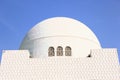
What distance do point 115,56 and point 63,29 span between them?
3844mm

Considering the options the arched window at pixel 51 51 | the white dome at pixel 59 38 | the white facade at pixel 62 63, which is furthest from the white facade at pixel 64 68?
the white dome at pixel 59 38

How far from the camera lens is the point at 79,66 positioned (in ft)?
41.3

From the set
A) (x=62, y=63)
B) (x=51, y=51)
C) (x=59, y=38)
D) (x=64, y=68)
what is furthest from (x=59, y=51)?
(x=64, y=68)

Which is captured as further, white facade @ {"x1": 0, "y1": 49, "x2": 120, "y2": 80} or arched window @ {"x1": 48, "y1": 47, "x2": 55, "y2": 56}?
arched window @ {"x1": 48, "y1": 47, "x2": 55, "y2": 56}

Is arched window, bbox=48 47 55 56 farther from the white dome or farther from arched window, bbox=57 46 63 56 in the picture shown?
arched window, bbox=57 46 63 56

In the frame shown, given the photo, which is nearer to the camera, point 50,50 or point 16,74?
point 16,74

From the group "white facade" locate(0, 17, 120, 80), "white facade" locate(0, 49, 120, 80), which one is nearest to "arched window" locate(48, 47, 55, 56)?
"white facade" locate(0, 17, 120, 80)

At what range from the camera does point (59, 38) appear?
14.3m

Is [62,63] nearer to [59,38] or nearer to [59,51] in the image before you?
[59,51]

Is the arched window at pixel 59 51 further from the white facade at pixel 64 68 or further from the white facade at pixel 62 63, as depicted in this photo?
the white facade at pixel 64 68

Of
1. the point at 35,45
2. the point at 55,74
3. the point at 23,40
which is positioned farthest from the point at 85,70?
the point at 23,40

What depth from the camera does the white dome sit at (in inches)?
555

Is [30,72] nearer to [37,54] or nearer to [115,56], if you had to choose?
[37,54]

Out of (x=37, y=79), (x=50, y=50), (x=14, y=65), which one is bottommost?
(x=37, y=79)
